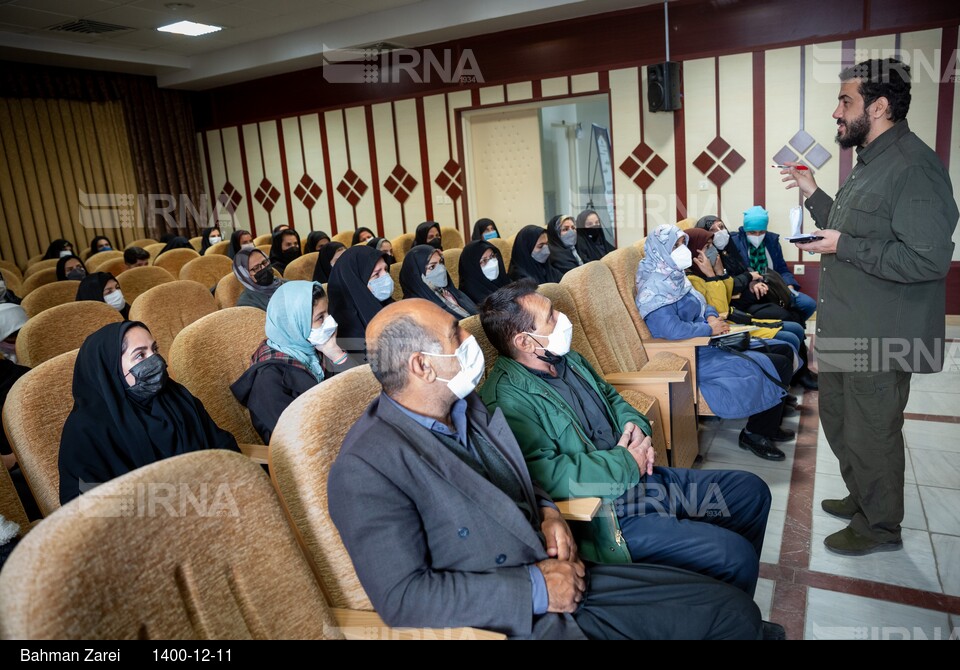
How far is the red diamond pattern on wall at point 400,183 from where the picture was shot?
9086 mm

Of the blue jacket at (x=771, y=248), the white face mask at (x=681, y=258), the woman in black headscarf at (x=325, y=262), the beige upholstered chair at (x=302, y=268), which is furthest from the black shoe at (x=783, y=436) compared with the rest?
the beige upholstered chair at (x=302, y=268)

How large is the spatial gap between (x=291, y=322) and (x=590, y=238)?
13.5ft

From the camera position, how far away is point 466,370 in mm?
1653

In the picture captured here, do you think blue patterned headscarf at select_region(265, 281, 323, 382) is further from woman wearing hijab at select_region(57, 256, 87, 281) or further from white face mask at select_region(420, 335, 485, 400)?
woman wearing hijab at select_region(57, 256, 87, 281)

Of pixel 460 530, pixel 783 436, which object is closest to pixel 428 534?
pixel 460 530

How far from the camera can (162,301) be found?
369 centimetres

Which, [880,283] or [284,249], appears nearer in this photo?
[880,283]

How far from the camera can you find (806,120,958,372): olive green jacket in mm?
2229

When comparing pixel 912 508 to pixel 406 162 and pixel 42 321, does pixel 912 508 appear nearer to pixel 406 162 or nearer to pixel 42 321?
pixel 42 321

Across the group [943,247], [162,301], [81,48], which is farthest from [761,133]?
[81,48]

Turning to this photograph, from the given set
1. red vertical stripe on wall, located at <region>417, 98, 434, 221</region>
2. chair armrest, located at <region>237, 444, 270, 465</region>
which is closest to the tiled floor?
chair armrest, located at <region>237, 444, 270, 465</region>

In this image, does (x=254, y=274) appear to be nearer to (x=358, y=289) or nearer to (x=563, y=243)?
(x=358, y=289)

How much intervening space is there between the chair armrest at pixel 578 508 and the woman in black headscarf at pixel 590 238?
14.4 feet

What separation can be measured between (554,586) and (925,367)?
169 centimetres
